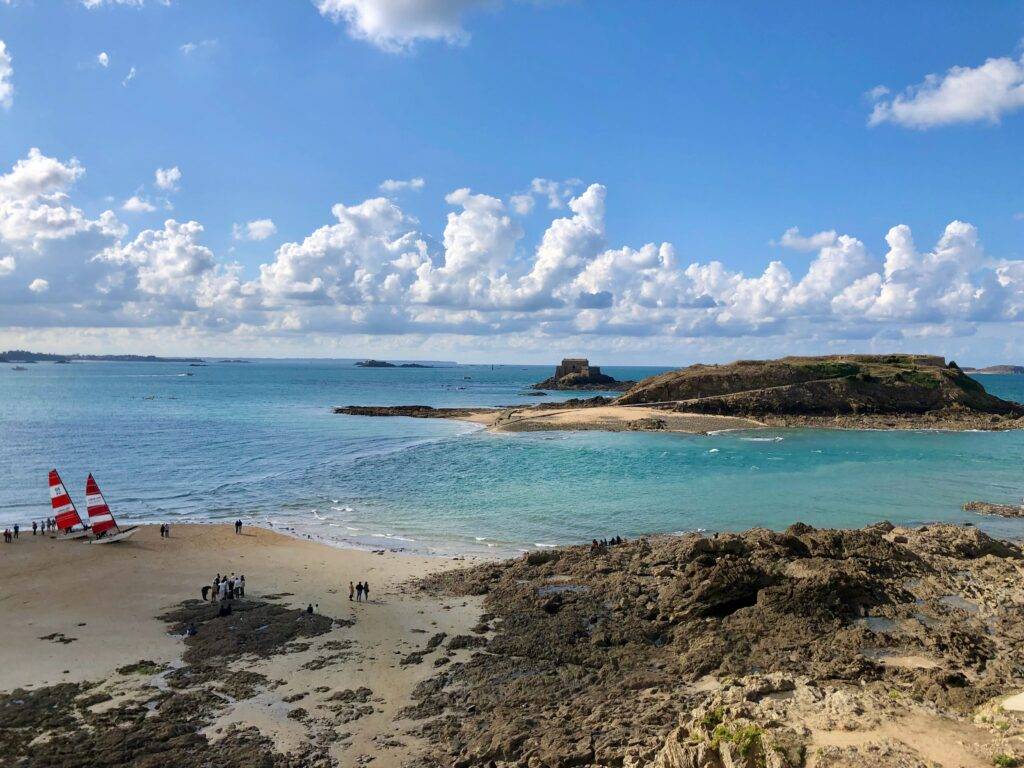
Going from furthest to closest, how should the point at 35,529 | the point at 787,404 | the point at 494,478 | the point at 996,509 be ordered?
1. the point at 787,404
2. the point at 494,478
3. the point at 996,509
4. the point at 35,529

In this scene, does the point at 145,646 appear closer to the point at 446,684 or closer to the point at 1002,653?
the point at 446,684

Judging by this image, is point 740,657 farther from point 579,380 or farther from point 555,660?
point 579,380

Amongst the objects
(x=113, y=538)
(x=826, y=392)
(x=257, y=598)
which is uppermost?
(x=826, y=392)

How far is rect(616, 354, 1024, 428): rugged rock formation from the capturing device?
79875 millimetres

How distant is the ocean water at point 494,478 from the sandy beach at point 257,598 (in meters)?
4.96

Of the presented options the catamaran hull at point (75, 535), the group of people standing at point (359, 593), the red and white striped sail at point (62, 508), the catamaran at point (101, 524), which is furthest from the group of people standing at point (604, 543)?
the red and white striped sail at point (62, 508)

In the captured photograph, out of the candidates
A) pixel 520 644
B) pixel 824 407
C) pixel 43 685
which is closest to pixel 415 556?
pixel 520 644

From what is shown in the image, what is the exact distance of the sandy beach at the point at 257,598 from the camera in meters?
14.1

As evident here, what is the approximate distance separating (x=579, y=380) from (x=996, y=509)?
12559 cm

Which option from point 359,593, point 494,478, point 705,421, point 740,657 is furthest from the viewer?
point 705,421

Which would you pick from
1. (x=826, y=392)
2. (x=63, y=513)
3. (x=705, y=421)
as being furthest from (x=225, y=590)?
(x=826, y=392)

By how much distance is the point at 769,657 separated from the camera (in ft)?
51.2

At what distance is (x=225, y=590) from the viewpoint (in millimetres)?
22094

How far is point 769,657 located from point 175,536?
27737 millimetres
